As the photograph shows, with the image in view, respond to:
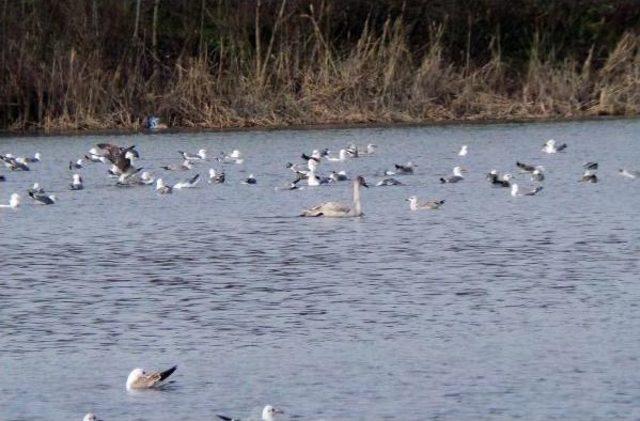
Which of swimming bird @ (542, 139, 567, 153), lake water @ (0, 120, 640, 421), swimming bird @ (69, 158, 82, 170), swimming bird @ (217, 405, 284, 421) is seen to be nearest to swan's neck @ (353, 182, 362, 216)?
lake water @ (0, 120, 640, 421)

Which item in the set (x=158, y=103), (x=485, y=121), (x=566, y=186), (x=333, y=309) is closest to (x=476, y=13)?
(x=485, y=121)

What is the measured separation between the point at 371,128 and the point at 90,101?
17.5 ft

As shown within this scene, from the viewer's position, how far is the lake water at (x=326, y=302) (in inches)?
382

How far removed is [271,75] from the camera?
106 ft

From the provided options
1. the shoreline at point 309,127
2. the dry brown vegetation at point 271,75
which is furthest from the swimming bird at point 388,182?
the dry brown vegetation at point 271,75

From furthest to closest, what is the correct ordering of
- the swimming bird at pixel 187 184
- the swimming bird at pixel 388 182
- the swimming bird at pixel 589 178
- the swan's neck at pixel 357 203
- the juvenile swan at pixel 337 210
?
1. the swimming bird at pixel 187 184
2. the swimming bird at pixel 388 182
3. the swimming bird at pixel 589 178
4. the swan's neck at pixel 357 203
5. the juvenile swan at pixel 337 210

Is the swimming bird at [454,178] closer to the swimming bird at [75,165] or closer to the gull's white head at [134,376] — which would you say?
the swimming bird at [75,165]

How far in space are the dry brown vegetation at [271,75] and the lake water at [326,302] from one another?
8.64 meters

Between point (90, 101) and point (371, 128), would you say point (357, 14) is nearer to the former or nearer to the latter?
point (371, 128)

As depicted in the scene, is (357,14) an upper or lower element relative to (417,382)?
upper

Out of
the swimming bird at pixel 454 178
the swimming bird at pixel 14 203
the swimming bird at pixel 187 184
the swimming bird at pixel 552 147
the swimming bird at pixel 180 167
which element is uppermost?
the swimming bird at pixel 552 147

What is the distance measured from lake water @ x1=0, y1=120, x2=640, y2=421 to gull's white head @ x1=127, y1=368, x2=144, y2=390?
11 cm

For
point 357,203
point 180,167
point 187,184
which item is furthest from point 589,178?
point 180,167

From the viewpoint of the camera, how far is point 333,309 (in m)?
12.6
